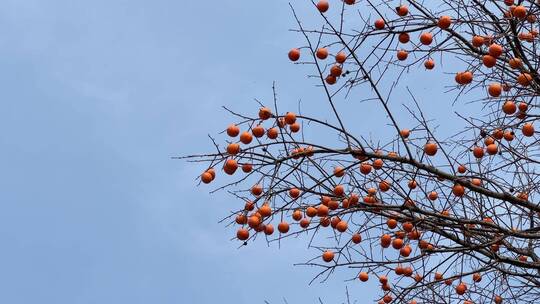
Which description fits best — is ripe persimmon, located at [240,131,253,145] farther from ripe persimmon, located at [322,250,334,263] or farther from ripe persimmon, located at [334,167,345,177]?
ripe persimmon, located at [322,250,334,263]

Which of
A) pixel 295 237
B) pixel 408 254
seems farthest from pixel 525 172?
pixel 295 237

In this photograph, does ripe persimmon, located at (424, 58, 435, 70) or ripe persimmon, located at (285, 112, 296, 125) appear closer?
ripe persimmon, located at (285, 112, 296, 125)

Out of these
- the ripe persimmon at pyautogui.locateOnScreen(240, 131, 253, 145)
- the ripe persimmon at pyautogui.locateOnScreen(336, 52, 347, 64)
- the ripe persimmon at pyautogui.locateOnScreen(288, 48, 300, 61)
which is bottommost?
the ripe persimmon at pyautogui.locateOnScreen(240, 131, 253, 145)

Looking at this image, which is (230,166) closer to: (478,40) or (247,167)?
(247,167)

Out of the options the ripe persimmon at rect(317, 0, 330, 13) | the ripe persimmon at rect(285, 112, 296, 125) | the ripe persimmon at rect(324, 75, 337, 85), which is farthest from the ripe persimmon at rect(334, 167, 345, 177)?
the ripe persimmon at rect(317, 0, 330, 13)

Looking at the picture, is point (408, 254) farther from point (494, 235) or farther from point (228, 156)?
point (228, 156)

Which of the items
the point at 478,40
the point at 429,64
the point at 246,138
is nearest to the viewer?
the point at 246,138

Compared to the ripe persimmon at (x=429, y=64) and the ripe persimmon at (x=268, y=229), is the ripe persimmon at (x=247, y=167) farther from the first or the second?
the ripe persimmon at (x=429, y=64)

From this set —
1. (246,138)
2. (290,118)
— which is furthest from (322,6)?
(246,138)

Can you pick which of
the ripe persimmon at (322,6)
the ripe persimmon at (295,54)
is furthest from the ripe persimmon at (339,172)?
the ripe persimmon at (322,6)

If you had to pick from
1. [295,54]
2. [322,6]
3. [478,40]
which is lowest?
[478,40]

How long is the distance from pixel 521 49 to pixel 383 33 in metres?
1.10

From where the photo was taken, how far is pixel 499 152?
524 cm

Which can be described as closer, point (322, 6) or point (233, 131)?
point (233, 131)
